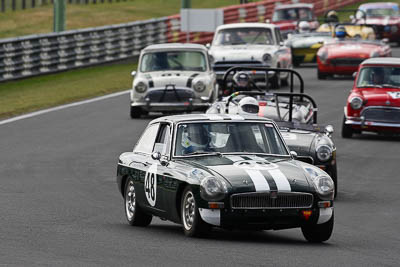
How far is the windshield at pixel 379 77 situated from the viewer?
70.2 feet

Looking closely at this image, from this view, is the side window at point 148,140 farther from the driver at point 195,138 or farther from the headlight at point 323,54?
the headlight at point 323,54

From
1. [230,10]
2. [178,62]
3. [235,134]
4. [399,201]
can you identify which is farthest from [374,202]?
[230,10]

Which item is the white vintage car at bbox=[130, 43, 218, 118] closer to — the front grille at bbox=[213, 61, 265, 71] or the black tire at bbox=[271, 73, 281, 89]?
the front grille at bbox=[213, 61, 265, 71]

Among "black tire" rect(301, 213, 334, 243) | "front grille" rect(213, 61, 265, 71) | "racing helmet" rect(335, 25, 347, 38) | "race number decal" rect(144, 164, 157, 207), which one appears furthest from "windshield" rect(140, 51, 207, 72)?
"black tire" rect(301, 213, 334, 243)

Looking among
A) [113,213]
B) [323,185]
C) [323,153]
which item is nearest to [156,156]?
[323,185]

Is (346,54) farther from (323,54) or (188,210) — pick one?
(188,210)

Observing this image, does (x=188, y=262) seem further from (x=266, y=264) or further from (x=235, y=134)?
(x=235, y=134)

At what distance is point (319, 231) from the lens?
34.1 ft

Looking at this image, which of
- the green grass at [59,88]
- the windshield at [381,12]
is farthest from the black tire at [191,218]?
the windshield at [381,12]

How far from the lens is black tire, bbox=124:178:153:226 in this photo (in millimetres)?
11717

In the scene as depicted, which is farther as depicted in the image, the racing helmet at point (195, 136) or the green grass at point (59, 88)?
the green grass at point (59, 88)

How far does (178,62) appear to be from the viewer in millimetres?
24406

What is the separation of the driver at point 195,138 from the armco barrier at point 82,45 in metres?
17.6

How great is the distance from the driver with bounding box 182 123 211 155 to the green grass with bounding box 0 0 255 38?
33.6 m
